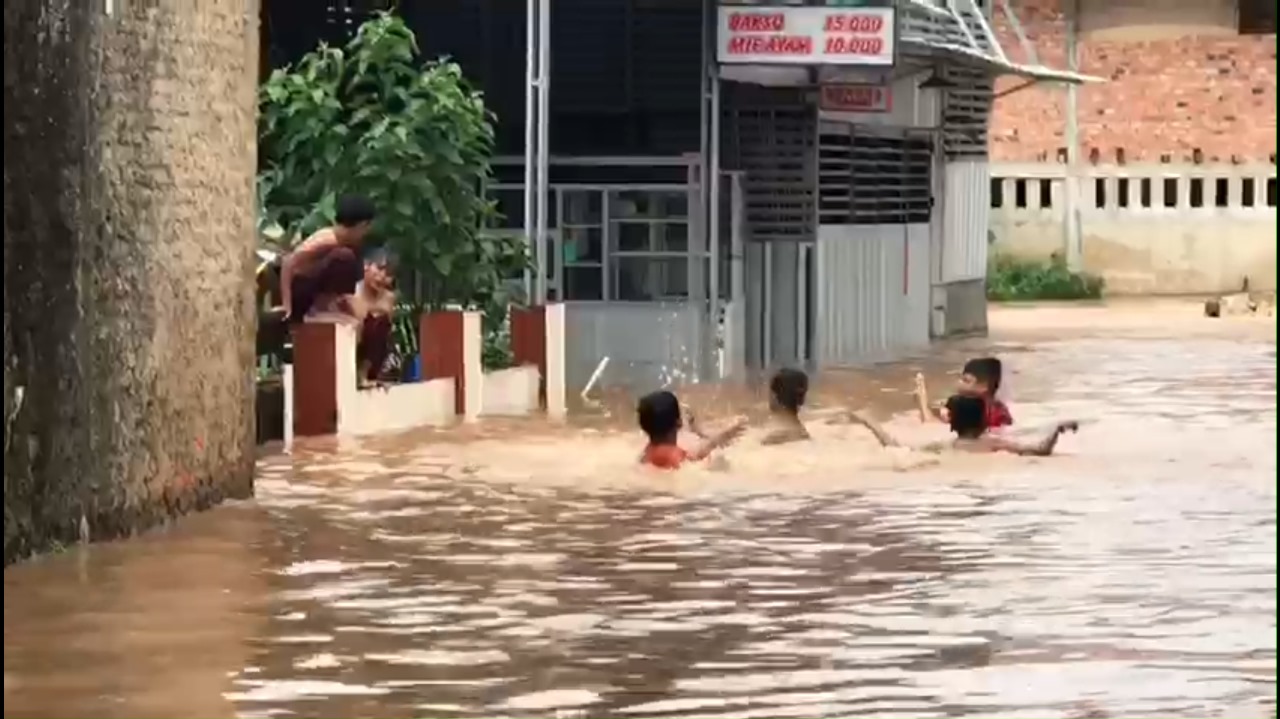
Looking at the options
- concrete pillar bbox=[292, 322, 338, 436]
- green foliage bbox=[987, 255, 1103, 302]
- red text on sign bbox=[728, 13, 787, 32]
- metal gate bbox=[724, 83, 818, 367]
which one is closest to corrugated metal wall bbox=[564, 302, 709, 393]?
metal gate bbox=[724, 83, 818, 367]

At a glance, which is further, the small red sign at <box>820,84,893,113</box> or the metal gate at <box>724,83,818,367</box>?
the small red sign at <box>820,84,893,113</box>

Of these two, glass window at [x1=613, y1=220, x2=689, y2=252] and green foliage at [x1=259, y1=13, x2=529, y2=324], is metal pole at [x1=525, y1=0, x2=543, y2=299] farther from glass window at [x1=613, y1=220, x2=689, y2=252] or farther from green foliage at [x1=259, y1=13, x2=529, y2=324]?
glass window at [x1=613, y1=220, x2=689, y2=252]

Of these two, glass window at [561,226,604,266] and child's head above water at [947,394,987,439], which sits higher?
glass window at [561,226,604,266]

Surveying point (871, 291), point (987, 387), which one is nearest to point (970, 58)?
point (871, 291)

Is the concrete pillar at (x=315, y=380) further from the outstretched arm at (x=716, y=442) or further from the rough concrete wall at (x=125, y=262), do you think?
the rough concrete wall at (x=125, y=262)

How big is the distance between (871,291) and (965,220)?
584cm

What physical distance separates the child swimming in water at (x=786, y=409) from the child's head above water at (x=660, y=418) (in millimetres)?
1475

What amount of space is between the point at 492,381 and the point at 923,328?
14199 mm

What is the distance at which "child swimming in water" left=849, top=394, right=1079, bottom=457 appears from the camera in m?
19.0

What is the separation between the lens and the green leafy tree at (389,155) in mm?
23078

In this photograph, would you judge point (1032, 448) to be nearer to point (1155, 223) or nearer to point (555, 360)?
point (555, 360)

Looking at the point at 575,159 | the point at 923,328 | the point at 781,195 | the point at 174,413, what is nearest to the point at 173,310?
the point at 174,413

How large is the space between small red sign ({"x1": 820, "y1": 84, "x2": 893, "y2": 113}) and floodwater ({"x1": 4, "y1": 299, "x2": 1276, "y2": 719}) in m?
10.5

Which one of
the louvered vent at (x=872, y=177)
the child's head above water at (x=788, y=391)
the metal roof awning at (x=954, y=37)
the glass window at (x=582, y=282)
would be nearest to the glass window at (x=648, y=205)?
the glass window at (x=582, y=282)
